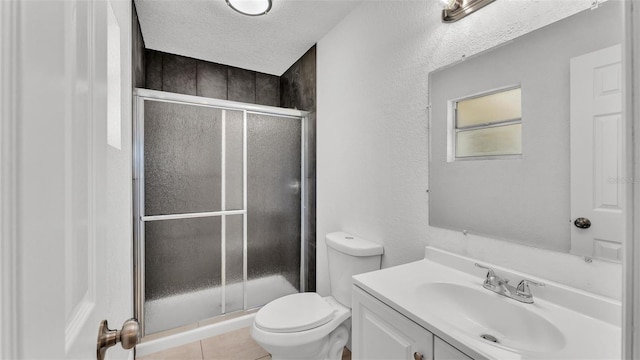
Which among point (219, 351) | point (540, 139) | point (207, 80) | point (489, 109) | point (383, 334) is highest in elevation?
point (207, 80)

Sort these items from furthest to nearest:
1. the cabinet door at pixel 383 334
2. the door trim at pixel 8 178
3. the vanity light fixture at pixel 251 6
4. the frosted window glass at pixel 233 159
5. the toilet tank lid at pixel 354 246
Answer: the frosted window glass at pixel 233 159, the vanity light fixture at pixel 251 6, the toilet tank lid at pixel 354 246, the cabinet door at pixel 383 334, the door trim at pixel 8 178

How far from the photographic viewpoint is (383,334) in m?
0.96

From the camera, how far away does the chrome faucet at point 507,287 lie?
35.7 inches

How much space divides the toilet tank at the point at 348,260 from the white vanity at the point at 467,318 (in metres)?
0.36

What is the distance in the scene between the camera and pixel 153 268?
186cm

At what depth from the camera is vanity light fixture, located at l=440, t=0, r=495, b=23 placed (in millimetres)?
1096

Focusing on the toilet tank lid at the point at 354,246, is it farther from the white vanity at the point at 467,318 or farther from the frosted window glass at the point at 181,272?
the frosted window glass at the point at 181,272

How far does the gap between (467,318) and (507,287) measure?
183mm

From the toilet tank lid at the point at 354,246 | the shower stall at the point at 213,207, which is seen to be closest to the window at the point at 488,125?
the toilet tank lid at the point at 354,246

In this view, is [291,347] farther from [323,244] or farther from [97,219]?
[97,219]

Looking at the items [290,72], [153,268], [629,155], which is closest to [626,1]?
[629,155]

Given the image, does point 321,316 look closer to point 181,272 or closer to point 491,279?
point 491,279

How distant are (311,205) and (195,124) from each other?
1121mm

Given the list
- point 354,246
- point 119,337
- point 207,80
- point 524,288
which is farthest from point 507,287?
point 207,80
